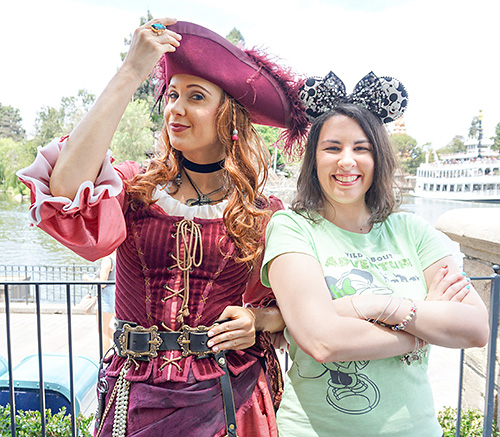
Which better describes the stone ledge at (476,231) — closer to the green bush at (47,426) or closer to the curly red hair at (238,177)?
the curly red hair at (238,177)

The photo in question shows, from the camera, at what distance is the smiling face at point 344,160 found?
1.32 metres

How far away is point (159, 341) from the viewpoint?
1.22 metres

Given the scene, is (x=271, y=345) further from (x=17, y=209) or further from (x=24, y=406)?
(x=17, y=209)

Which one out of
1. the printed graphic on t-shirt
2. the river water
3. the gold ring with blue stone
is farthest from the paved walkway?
the river water

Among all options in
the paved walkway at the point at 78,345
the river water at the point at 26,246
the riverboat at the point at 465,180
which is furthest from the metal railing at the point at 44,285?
the riverboat at the point at 465,180

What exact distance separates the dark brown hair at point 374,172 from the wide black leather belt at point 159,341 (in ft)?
1.63

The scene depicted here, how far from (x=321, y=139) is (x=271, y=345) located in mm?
684

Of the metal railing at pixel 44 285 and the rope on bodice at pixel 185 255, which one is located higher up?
the rope on bodice at pixel 185 255

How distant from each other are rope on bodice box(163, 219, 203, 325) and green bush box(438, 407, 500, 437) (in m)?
2.02

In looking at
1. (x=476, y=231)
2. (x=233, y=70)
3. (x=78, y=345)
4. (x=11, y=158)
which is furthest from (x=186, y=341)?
(x=11, y=158)

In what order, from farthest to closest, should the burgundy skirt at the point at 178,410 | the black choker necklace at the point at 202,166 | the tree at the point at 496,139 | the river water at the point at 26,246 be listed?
the tree at the point at 496,139 < the river water at the point at 26,246 < the black choker necklace at the point at 202,166 < the burgundy skirt at the point at 178,410

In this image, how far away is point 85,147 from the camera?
1070mm

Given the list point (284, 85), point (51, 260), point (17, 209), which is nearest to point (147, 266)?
point (284, 85)

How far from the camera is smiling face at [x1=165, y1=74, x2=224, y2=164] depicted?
53.2 inches
